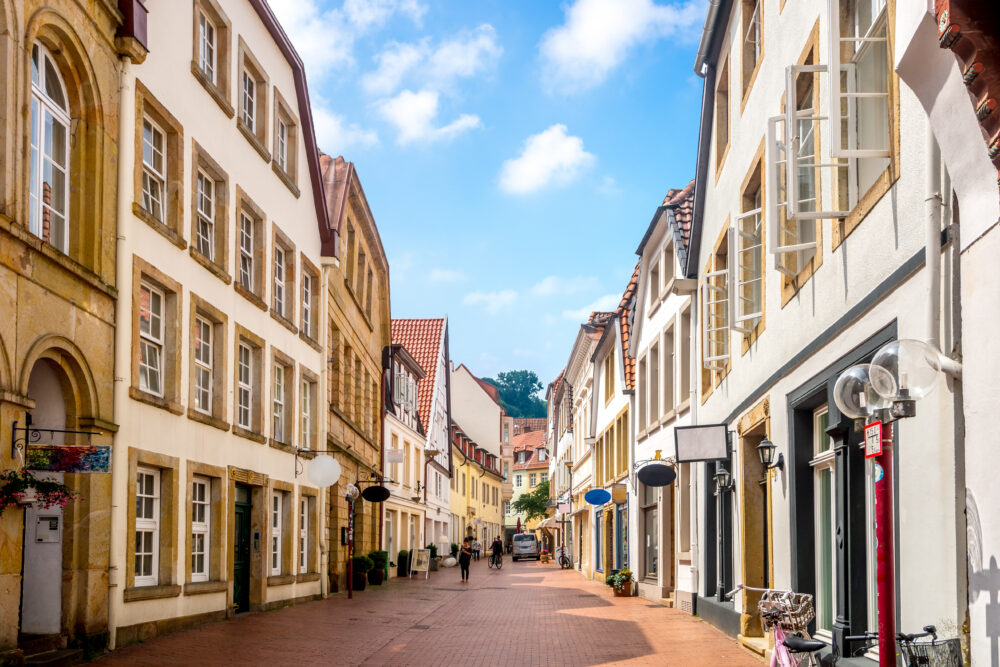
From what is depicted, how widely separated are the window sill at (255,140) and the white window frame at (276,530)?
597cm

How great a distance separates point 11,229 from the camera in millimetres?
10344

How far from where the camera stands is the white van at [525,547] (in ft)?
218

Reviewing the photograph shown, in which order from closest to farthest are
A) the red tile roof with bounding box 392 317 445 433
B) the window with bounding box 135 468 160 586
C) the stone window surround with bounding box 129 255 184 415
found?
the window with bounding box 135 468 160 586 → the stone window surround with bounding box 129 255 184 415 → the red tile roof with bounding box 392 317 445 433

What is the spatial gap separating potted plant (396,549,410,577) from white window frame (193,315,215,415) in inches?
865

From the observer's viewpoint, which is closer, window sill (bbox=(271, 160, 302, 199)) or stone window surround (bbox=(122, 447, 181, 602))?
stone window surround (bbox=(122, 447, 181, 602))

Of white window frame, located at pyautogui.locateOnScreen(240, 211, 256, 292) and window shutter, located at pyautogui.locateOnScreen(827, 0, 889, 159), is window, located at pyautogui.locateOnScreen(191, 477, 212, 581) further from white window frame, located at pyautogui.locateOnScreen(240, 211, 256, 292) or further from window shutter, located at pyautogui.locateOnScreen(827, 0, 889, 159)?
window shutter, located at pyautogui.locateOnScreen(827, 0, 889, 159)

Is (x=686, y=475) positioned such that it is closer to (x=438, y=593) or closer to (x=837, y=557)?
(x=438, y=593)

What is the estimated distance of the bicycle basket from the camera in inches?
224

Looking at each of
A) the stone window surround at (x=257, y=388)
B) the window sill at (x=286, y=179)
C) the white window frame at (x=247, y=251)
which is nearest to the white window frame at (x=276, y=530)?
the stone window surround at (x=257, y=388)

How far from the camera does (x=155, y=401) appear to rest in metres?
14.6

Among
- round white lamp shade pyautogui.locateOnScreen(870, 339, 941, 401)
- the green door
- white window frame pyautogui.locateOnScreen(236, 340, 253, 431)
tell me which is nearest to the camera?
round white lamp shade pyautogui.locateOnScreen(870, 339, 941, 401)

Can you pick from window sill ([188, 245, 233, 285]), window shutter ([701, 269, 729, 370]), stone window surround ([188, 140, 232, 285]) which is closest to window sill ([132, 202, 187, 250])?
window sill ([188, 245, 233, 285])

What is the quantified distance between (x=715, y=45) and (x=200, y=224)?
26.8ft

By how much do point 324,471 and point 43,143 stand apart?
989 centimetres
